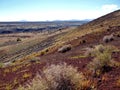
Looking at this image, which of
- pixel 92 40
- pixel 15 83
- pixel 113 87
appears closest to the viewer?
pixel 113 87

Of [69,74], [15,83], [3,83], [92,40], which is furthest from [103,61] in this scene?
[92,40]

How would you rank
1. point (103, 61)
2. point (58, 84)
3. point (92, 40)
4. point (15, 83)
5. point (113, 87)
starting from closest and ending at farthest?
point (58, 84)
point (113, 87)
point (103, 61)
point (15, 83)
point (92, 40)

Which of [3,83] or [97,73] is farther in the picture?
[3,83]

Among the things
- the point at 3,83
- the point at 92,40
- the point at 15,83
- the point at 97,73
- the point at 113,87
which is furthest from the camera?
the point at 92,40

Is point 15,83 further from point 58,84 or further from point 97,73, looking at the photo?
point 58,84

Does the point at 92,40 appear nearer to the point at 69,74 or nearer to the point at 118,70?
the point at 118,70

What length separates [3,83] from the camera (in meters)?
16.6

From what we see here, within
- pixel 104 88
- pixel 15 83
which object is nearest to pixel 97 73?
pixel 104 88

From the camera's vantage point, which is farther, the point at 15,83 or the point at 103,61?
the point at 15,83

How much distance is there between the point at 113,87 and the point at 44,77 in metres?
3.02

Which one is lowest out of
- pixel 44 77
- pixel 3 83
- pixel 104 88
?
pixel 3 83

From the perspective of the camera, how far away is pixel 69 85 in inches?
368

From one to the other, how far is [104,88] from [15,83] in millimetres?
7105

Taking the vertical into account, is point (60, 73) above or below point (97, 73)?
above
